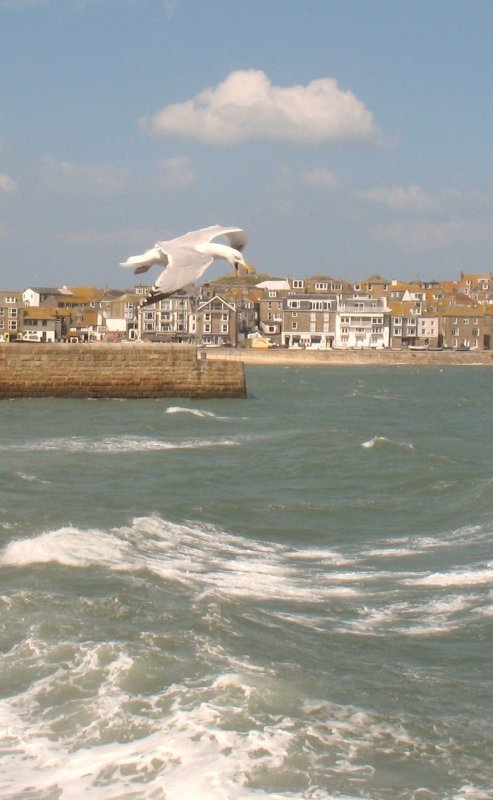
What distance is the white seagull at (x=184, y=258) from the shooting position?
11008 millimetres

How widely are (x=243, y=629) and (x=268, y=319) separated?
10468 centimetres

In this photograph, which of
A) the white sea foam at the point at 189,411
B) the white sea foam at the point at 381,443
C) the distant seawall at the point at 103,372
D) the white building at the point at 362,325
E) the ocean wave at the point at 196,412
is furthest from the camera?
the white building at the point at 362,325

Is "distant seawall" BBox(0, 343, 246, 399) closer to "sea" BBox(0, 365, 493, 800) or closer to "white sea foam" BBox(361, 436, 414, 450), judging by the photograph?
"white sea foam" BBox(361, 436, 414, 450)

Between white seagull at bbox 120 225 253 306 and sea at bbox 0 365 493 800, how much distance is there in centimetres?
280

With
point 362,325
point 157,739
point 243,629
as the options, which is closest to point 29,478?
point 243,629

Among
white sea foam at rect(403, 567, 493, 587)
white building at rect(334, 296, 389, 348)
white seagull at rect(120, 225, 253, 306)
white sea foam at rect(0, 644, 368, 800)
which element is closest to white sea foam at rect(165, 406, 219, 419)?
white seagull at rect(120, 225, 253, 306)

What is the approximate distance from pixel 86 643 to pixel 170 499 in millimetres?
7992

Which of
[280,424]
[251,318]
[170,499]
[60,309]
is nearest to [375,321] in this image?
[251,318]

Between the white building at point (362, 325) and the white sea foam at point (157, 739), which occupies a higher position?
the white building at point (362, 325)

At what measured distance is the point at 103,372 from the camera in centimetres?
3650

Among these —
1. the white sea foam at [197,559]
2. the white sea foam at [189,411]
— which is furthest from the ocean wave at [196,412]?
the white sea foam at [197,559]

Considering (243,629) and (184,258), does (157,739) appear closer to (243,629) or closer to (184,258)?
(243,629)

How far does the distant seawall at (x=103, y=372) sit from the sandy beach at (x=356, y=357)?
5352 centimetres

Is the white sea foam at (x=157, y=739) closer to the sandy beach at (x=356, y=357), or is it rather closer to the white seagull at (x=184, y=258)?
the white seagull at (x=184, y=258)
